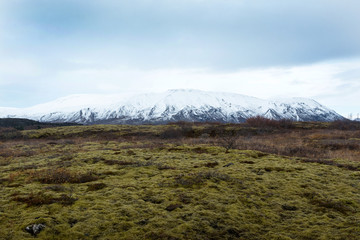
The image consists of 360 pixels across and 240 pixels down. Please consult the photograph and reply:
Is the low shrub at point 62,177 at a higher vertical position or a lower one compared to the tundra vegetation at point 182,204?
higher

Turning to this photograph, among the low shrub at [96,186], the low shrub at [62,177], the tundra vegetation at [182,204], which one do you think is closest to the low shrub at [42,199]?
the tundra vegetation at [182,204]

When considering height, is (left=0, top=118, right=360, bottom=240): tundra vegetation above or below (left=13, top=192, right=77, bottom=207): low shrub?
below

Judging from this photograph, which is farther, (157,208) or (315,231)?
(157,208)

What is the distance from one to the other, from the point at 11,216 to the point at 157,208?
4.54 m

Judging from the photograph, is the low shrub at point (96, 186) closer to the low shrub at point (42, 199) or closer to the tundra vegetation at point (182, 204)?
the tundra vegetation at point (182, 204)

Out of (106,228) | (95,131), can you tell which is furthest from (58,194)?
(95,131)

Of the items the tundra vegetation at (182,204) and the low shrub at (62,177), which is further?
the low shrub at (62,177)

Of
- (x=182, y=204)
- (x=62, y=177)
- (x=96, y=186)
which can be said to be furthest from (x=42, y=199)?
(x=182, y=204)

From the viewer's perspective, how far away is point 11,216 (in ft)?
23.1

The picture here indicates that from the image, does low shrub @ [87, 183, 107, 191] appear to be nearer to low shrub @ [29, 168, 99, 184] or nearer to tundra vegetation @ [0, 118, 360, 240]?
tundra vegetation @ [0, 118, 360, 240]

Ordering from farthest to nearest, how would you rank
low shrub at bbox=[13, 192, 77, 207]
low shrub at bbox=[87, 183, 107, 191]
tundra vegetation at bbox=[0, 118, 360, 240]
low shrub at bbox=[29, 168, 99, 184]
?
low shrub at bbox=[29, 168, 99, 184] → low shrub at bbox=[87, 183, 107, 191] → low shrub at bbox=[13, 192, 77, 207] → tundra vegetation at bbox=[0, 118, 360, 240]

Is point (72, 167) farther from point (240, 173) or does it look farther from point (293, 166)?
point (293, 166)

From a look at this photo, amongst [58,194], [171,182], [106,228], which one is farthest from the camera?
[171,182]

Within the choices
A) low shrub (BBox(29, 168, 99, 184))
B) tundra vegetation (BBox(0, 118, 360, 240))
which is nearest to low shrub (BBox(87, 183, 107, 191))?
tundra vegetation (BBox(0, 118, 360, 240))
